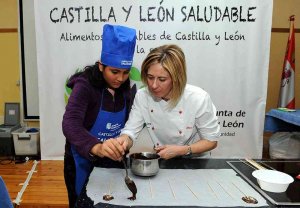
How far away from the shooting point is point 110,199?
102 cm

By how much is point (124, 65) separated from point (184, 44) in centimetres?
156

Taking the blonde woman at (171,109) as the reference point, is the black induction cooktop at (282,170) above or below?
below

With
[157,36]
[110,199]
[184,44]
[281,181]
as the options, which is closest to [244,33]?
[184,44]

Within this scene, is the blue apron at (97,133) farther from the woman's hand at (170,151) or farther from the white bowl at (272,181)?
the white bowl at (272,181)

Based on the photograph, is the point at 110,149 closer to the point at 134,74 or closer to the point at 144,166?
the point at 144,166

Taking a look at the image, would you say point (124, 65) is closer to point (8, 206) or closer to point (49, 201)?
point (8, 206)

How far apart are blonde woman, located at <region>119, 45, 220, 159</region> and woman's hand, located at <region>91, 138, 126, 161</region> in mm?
218

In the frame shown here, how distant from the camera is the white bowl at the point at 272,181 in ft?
3.60

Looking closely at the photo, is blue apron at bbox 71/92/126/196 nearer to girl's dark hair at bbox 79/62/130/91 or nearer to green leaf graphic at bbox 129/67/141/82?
girl's dark hair at bbox 79/62/130/91

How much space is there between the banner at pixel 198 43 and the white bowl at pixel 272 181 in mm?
1738

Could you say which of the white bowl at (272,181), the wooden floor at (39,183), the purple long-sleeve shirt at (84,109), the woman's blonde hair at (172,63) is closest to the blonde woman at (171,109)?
the woman's blonde hair at (172,63)

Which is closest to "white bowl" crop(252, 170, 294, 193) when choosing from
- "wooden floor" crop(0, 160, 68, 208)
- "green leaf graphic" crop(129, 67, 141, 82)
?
"wooden floor" crop(0, 160, 68, 208)

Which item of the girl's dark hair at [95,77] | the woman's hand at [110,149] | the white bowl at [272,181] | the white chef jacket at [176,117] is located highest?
the girl's dark hair at [95,77]

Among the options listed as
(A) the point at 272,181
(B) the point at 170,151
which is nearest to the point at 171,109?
(B) the point at 170,151
